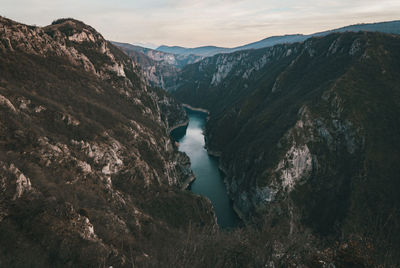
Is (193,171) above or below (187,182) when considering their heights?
above

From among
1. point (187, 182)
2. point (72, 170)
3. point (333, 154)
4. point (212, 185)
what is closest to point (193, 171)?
point (187, 182)

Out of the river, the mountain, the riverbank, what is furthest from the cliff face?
the mountain

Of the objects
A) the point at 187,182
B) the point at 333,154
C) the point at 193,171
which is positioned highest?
the point at 333,154

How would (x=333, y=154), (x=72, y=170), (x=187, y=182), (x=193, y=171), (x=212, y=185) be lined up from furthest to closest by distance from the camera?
(x=193, y=171), (x=212, y=185), (x=187, y=182), (x=333, y=154), (x=72, y=170)

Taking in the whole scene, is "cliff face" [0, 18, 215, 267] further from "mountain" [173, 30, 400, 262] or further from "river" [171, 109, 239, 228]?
"mountain" [173, 30, 400, 262]

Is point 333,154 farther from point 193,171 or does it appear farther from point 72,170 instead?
point 72,170

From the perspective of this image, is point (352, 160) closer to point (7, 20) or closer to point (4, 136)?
point (4, 136)

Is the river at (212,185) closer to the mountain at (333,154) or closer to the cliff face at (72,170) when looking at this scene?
the mountain at (333,154)
